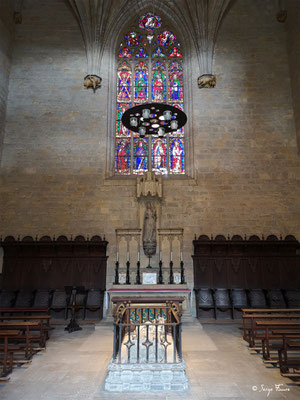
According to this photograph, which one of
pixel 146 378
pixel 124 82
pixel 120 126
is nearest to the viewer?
pixel 146 378

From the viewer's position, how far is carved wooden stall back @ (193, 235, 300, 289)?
10.7 metres

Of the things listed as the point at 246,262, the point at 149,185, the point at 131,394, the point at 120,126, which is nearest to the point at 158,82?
the point at 120,126

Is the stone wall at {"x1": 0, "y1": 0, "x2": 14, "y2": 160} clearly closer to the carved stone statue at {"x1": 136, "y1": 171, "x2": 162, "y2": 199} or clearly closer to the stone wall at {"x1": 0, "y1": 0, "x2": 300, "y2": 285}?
the stone wall at {"x1": 0, "y1": 0, "x2": 300, "y2": 285}

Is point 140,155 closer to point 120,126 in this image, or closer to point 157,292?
point 120,126

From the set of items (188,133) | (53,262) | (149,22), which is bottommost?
(53,262)

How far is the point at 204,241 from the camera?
35.7 ft

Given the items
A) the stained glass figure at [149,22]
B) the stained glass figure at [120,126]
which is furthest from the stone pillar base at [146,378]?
Answer: the stained glass figure at [149,22]

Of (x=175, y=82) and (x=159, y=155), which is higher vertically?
(x=175, y=82)

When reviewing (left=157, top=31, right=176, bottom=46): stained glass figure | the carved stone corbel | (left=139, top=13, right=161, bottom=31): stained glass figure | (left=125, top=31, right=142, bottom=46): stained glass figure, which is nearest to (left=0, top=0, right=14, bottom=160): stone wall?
(left=125, top=31, right=142, bottom=46): stained glass figure

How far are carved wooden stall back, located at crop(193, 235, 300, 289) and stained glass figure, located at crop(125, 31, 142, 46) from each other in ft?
28.2

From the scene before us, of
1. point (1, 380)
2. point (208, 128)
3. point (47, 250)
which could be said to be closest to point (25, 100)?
point (47, 250)

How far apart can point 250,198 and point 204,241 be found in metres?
2.32

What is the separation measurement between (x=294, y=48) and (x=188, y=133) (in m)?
5.03

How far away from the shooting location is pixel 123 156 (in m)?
12.6
